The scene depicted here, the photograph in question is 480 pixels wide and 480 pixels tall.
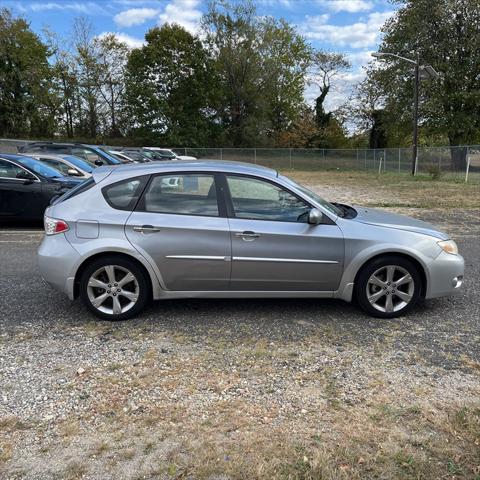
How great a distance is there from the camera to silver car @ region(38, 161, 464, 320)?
176 inches

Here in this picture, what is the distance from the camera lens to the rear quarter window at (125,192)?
458 centimetres

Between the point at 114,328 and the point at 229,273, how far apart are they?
4.01 feet

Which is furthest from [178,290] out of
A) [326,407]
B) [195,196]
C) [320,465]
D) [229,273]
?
[320,465]

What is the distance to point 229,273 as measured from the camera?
452 centimetres

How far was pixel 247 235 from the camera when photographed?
446 cm

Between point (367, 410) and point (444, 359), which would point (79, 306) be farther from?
point (444, 359)

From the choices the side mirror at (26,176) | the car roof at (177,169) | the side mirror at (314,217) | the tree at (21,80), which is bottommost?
the side mirror at (314,217)

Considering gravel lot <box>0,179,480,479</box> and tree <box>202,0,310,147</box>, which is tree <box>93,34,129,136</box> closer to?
tree <box>202,0,310,147</box>

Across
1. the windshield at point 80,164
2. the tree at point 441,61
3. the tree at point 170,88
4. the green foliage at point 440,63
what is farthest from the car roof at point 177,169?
the tree at point 170,88

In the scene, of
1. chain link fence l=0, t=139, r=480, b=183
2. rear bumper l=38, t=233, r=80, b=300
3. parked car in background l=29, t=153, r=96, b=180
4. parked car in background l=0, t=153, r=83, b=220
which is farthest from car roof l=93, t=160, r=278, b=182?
chain link fence l=0, t=139, r=480, b=183

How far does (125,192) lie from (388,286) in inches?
110

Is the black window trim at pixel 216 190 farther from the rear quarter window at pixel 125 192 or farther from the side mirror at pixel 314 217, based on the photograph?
the side mirror at pixel 314 217

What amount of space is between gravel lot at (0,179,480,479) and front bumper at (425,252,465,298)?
290mm

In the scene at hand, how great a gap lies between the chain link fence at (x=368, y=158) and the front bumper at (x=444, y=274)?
20.1 m
